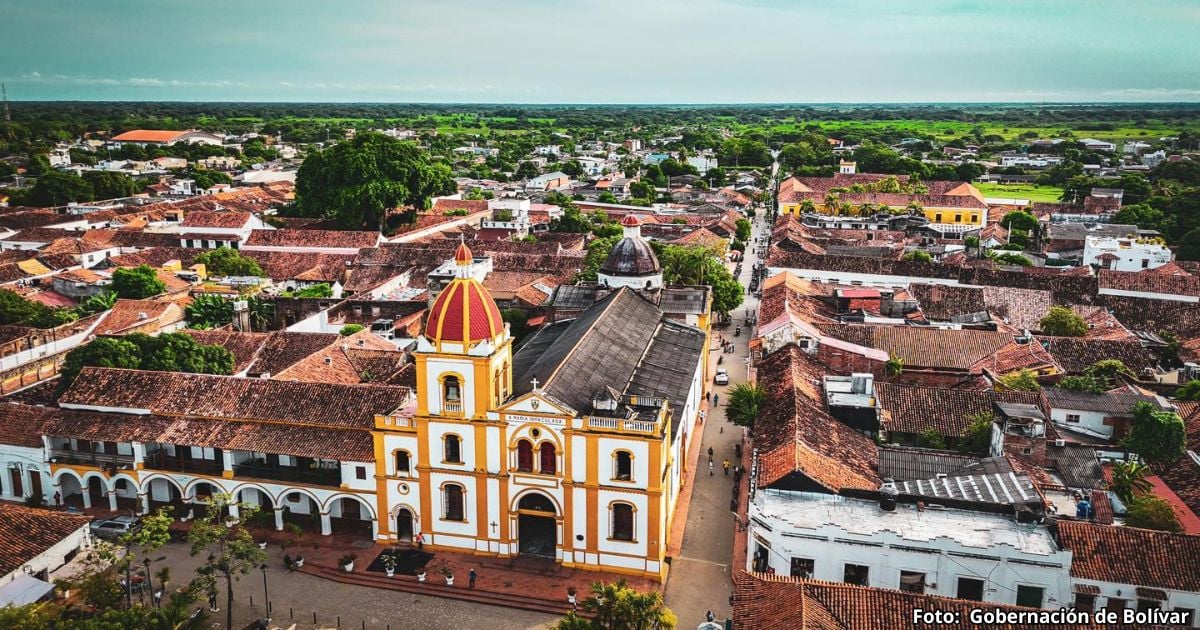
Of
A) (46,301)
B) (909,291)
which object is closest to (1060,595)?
(909,291)

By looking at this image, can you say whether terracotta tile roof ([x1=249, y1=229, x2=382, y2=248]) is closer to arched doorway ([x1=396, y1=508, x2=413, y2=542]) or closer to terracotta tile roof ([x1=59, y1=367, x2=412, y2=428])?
terracotta tile roof ([x1=59, y1=367, x2=412, y2=428])

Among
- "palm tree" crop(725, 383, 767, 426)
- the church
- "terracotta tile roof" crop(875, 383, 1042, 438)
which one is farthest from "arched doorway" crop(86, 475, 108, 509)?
"terracotta tile roof" crop(875, 383, 1042, 438)

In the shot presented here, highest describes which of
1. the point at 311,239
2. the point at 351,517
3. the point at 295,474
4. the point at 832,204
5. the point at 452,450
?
the point at 832,204

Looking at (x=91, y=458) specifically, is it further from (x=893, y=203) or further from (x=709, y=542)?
(x=893, y=203)

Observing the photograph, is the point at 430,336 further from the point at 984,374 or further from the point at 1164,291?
the point at 1164,291

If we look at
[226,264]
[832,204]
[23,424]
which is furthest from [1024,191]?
[23,424]
